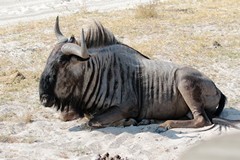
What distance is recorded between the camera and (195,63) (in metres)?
8.98

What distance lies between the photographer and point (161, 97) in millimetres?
6434

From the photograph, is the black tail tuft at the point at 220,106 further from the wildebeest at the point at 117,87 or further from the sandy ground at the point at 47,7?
the sandy ground at the point at 47,7

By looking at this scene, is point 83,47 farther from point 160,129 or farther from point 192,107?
point 192,107

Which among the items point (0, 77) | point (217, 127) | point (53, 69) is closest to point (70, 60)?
point (53, 69)

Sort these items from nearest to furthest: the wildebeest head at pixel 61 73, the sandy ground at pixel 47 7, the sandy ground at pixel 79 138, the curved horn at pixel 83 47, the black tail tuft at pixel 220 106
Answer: the sandy ground at pixel 79 138 < the curved horn at pixel 83 47 < the wildebeest head at pixel 61 73 < the black tail tuft at pixel 220 106 < the sandy ground at pixel 47 7

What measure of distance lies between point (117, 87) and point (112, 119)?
1.21 feet

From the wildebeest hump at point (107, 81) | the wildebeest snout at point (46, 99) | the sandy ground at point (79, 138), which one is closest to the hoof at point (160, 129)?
the sandy ground at point (79, 138)

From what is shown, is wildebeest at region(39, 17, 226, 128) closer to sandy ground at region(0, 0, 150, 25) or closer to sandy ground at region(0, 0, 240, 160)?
sandy ground at region(0, 0, 240, 160)

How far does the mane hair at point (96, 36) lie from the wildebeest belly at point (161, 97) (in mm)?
516

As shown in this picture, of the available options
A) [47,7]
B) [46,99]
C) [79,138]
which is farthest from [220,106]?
[47,7]

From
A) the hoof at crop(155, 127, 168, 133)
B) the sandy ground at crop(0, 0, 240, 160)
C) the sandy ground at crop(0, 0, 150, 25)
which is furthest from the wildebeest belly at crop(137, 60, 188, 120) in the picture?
the sandy ground at crop(0, 0, 150, 25)

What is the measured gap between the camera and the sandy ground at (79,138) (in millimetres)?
5434

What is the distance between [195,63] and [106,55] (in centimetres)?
287

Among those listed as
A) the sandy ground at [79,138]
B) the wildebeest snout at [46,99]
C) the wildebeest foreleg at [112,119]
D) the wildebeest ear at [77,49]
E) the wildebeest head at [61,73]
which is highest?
the wildebeest ear at [77,49]
